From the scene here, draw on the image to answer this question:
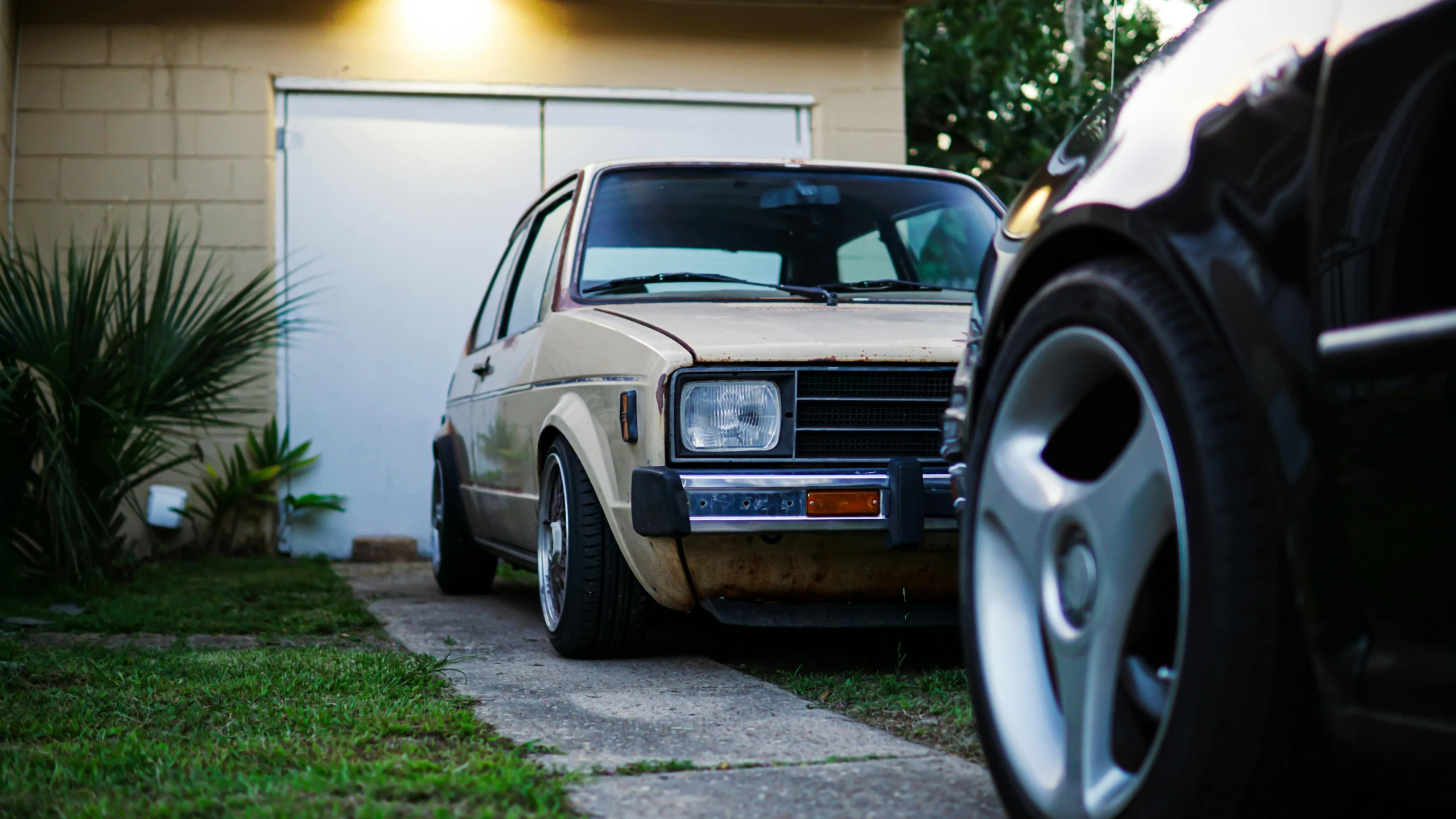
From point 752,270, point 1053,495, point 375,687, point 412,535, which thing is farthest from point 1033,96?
point 1053,495

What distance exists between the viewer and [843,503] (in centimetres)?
349

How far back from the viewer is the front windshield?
4.58m

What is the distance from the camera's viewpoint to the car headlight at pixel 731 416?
140 inches

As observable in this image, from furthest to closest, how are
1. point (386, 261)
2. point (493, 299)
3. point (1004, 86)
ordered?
point (1004, 86) → point (386, 261) → point (493, 299)

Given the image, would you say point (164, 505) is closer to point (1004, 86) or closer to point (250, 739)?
point (250, 739)

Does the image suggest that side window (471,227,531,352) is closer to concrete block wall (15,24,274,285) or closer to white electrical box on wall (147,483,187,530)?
white electrical box on wall (147,483,187,530)

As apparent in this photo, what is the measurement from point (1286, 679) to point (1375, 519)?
0.77 feet

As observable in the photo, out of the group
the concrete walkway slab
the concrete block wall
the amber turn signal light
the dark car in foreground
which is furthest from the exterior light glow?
the dark car in foreground

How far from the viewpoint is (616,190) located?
15.6ft

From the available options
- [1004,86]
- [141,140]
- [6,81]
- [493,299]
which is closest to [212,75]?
[141,140]

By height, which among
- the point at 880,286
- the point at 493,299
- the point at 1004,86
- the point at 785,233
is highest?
the point at 1004,86

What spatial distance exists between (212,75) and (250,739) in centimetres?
649

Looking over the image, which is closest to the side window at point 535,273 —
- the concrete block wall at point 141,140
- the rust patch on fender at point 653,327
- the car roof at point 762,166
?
the car roof at point 762,166

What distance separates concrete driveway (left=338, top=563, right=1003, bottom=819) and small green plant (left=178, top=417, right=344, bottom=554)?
392 centimetres
